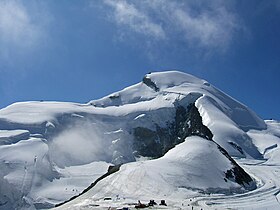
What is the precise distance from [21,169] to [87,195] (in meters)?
72.2

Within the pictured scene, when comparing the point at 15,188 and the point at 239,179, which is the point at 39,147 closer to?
the point at 15,188

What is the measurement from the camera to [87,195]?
96.9 m

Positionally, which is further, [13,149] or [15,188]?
[13,149]

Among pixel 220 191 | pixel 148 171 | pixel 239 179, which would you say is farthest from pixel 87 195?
pixel 239 179

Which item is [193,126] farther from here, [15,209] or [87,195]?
[87,195]

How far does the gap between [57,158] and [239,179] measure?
93744 millimetres

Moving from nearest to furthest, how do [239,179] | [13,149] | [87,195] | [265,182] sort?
[87,195] < [239,179] < [265,182] < [13,149]

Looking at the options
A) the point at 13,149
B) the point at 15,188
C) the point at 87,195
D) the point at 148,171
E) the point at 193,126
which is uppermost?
the point at 193,126

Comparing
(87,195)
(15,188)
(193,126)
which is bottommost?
(87,195)

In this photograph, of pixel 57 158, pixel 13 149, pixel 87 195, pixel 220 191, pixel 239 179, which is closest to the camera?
pixel 87 195

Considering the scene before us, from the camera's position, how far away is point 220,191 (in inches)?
4122

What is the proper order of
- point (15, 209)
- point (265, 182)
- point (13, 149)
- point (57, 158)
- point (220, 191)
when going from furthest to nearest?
1. point (57, 158)
2. point (13, 149)
3. point (15, 209)
4. point (265, 182)
5. point (220, 191)

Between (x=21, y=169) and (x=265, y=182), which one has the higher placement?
(x=21, y=169)

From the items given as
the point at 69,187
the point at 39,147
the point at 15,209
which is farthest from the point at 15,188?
the point at 39,147
